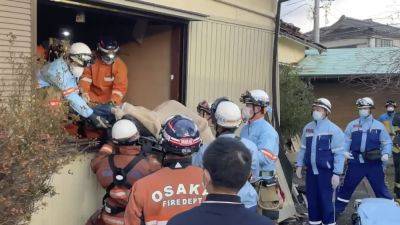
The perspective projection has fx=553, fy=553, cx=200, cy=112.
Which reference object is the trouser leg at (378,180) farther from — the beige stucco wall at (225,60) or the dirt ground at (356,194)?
the beige stucco wall at (225,60)

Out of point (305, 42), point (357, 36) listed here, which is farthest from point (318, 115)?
point (357, 36)

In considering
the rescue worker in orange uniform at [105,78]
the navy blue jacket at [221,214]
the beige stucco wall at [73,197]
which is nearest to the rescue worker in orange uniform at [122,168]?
the beige stucco wall at [73,197]

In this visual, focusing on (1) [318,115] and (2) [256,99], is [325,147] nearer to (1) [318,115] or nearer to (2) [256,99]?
(1) [318,115]

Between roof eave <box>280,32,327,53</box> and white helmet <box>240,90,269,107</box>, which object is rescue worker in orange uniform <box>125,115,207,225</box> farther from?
roof eave <box>280,32,327,53</box>

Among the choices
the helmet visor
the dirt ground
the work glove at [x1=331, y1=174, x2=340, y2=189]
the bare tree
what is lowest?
the dirt ground

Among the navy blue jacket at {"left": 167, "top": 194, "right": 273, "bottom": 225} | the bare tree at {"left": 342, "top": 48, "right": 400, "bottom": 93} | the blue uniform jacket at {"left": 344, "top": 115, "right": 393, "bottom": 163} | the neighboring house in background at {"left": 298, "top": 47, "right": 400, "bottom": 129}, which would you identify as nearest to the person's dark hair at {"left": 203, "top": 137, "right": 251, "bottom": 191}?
the navy blue jacket at {"left": 167, "top": 194, "right": 273, "bottom": 225}

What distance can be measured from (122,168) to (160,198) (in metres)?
1.66

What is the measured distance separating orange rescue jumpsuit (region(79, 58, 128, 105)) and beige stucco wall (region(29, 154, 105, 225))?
1566 millimetres

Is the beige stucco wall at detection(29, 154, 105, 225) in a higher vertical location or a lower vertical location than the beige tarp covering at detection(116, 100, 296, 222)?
lower

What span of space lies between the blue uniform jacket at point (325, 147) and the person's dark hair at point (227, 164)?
20.1 feet

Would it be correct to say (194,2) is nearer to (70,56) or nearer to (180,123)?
(70,56)

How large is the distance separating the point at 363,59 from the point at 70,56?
15.6m

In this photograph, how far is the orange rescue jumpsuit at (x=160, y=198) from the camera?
3549mm

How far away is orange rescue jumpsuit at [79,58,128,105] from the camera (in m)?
7.31
